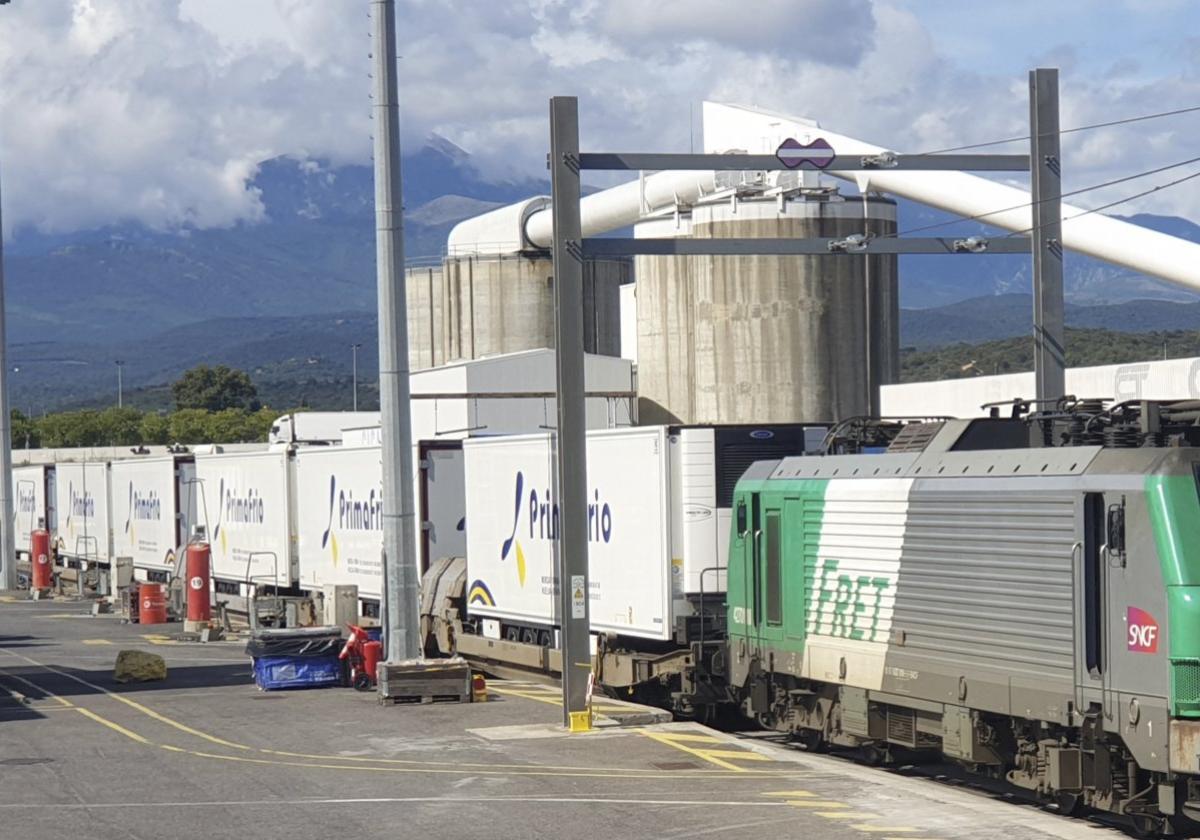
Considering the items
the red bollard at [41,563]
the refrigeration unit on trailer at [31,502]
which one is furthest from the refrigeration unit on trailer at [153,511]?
the refrigeration unit on trailer at [31,502]

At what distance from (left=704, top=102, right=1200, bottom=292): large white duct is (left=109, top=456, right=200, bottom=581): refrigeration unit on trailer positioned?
1837 cm

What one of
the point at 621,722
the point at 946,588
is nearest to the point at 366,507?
the point at 621,722

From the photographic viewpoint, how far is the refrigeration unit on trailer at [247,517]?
38375 millimetres

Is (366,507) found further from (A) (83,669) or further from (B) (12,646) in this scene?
(B) (12,646)

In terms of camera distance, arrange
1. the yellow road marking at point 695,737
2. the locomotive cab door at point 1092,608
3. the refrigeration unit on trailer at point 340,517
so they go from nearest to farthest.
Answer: the locomotive cab door at point 1092,608
the yellow road marking at point 695,737
the refrigeration unit on trailer at point 340,517

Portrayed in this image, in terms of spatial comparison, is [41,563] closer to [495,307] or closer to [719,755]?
[495,307]

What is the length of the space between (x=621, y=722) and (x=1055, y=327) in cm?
745

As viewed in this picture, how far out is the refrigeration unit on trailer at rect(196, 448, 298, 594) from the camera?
38375 mm

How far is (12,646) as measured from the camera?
1444 inches

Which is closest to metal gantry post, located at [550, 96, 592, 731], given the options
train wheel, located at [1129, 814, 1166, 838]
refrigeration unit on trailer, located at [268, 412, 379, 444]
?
train wheel, located at [1129, 814, 1166, 838]

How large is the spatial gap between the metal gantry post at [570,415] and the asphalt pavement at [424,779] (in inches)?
31.2

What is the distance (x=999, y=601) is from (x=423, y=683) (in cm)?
976

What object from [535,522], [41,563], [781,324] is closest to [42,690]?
[535,522]

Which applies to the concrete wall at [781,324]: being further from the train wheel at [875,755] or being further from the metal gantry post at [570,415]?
the train wheel at [875,755]
